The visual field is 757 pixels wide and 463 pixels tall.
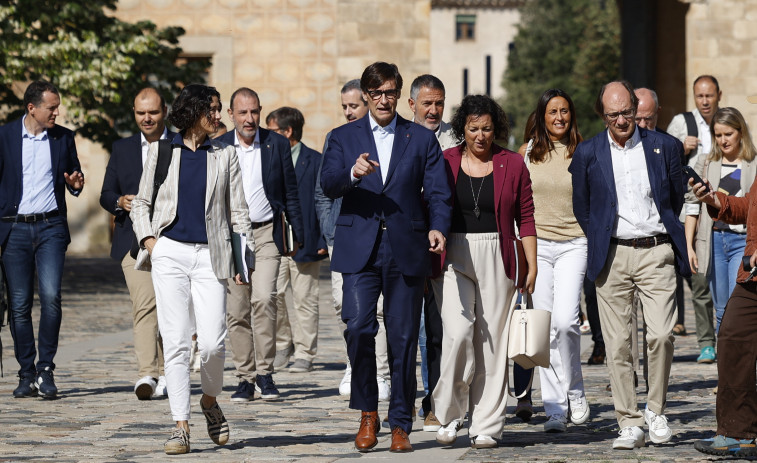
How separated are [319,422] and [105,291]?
1169cm

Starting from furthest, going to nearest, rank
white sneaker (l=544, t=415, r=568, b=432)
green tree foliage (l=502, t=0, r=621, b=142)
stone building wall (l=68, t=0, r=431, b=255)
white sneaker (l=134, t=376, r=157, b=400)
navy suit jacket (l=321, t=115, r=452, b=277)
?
green tree foliage (l=502, t=0, r=621, b=142), stone building wall (l=68, t=0, r=431, b=255), white sneaker (l=134, t=376, r=157, b=400), white sneaker (l=544, t=415, r=568, b=432), navy suit jacket (l=321, t=115, r=452, b=277)

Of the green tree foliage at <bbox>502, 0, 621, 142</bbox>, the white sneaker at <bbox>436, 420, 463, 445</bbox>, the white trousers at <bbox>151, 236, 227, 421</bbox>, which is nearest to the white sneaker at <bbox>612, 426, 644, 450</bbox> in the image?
the white sneaker at <bbox>436, 420, 463, 445</bbox>

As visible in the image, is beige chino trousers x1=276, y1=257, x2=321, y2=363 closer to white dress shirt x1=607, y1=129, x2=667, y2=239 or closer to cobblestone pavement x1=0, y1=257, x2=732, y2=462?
cobblestone pavement x1=0, y1=257, x2=732, y2=462

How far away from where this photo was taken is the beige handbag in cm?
750

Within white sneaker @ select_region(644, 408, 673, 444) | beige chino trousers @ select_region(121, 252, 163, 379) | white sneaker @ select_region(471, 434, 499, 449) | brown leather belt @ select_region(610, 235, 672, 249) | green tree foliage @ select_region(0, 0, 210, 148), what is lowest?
white sneaker @ select_region(471, 434, 499, 449)

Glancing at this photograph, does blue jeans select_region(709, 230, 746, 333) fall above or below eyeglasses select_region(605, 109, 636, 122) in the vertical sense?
below

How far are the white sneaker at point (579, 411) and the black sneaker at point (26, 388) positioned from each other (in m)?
3.80

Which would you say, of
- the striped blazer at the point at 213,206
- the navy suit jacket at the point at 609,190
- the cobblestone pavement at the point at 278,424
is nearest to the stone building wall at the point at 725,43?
the cobblestone pavement at the point at 278,424

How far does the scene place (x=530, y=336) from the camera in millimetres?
7496

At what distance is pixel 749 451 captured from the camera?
23.1ft

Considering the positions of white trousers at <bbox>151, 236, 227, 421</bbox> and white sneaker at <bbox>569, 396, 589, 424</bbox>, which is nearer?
white trousers at <bbox>151, 236, 227, 421</bbox>

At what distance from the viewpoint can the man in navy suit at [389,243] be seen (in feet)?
24.5

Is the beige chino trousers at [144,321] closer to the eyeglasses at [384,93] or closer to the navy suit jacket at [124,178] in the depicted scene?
the navy suit jacket at [124,178]

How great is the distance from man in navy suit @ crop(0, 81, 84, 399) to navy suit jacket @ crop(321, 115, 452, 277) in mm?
3051
